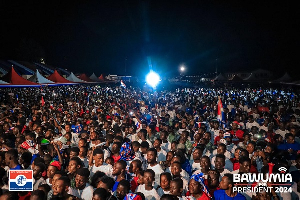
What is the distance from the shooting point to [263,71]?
50406 mm

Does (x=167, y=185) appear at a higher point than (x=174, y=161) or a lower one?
lower

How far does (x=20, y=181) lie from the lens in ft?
11.4

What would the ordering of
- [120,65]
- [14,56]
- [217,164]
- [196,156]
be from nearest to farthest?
[217,164], [196,156], [14,56], [120,65]

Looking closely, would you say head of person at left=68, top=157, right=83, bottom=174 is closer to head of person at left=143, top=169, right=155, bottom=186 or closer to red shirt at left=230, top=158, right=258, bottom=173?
head of person at left=143, top=169, right=155, bottom=186

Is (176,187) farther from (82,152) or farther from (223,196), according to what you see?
(82,152)

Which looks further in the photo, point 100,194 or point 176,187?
point 176,187

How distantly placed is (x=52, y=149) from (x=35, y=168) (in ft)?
4.15

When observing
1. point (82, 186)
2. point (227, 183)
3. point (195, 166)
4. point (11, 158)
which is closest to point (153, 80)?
point (195, 166)

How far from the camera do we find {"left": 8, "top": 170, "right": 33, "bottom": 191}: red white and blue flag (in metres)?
3.44

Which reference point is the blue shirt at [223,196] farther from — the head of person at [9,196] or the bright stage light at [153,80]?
the bright stage light at [153,80]

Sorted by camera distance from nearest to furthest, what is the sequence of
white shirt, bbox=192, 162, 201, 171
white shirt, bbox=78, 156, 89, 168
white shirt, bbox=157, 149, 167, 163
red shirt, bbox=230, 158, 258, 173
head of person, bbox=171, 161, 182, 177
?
head of person, bbox=171, 161, 182, 177 < red shirt, bbox=230, 158, 258, 173 < white shirt, bbox=192, 162, 201, 171 < white shirt, bbox=78, 156, 89, 168 < white shirt, bbox=157, 149, 167, 163

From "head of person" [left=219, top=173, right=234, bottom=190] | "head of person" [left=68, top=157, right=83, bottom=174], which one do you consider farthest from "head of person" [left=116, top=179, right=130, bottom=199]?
"head of person" [left=219, top=173, right=234, bottom=190]

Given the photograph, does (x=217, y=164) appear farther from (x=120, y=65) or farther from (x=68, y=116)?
(x=120, y=65)

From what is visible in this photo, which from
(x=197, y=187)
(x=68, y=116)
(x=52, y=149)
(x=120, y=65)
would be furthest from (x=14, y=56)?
(x=120, y=65)
